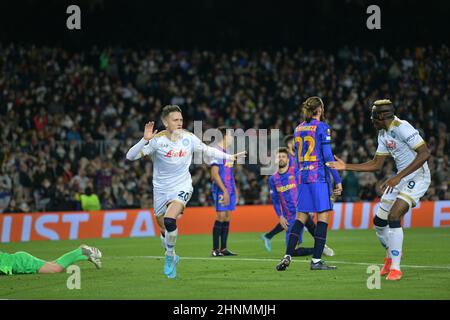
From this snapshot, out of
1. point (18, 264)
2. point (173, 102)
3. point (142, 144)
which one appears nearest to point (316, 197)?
point (142, 144)

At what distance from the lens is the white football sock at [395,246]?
37.4 ft

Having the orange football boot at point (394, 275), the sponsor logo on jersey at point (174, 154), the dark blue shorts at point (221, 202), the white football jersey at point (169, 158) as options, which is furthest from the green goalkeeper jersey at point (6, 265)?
the orange football boot at point (394, 275)

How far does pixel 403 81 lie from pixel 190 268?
1999 centimetres

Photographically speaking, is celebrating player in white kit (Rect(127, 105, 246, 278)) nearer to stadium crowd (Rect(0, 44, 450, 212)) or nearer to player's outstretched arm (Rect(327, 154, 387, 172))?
player's outstretched arm (Rect(327, 154, 387, 172))

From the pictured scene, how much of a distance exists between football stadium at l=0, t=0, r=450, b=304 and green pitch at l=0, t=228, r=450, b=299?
5cm

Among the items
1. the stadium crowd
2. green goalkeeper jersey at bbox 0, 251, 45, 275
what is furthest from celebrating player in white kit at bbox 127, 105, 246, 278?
the stadium crowd

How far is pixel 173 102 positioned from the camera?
3053 centimetres

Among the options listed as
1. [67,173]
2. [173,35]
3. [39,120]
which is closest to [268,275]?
[67,173]

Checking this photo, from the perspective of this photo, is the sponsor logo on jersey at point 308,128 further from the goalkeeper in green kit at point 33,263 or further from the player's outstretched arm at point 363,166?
the goalkeeper in green kit at point 33,263

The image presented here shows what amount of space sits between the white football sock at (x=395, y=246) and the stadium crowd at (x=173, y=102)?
1434cm

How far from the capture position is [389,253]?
38.7 ft

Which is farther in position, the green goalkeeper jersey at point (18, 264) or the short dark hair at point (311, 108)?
the green goalkeeper jersey at point (18, 264)

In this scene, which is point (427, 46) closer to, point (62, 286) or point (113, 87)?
point (113, 87)

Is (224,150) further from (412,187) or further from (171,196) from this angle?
(412,187)
